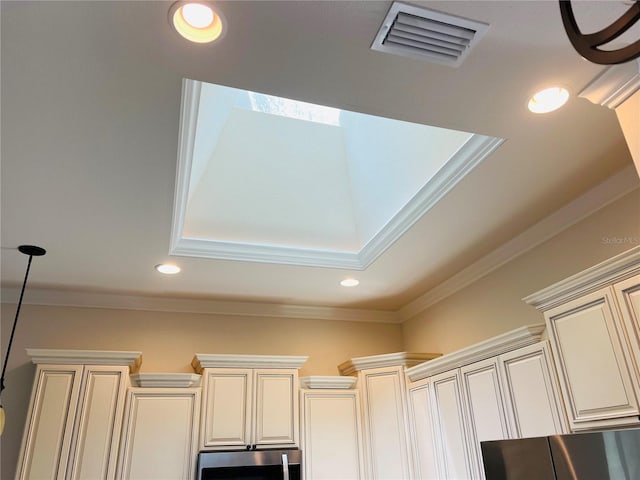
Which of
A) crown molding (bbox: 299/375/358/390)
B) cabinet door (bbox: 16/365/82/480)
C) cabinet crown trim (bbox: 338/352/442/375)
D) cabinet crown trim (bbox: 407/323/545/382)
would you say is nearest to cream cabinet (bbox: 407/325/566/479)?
cabinet crown trim (bbox: 407/323/545/382)

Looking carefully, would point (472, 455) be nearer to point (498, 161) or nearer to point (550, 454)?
point (550, 454)

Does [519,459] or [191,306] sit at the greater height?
[191,306]

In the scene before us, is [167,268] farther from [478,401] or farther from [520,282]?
[520,282]

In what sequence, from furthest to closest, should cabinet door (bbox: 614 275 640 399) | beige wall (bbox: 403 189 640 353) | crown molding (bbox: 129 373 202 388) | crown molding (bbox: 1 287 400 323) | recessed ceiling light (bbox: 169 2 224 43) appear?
crown molding (bbox: 1 287 400 323) < crown molding (bbox: 129 373 202 388) < beige wall (bbox: 403 189 640 353) < cabinet door (bbox: 614 275 640 399) < recessed ceiling light (bbox: 169 2 224 43)

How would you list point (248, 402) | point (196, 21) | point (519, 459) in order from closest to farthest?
1. point (196, 21)
2. point (519, 459)
3. point (248, 402)

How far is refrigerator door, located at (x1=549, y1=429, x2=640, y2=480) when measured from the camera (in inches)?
63.5

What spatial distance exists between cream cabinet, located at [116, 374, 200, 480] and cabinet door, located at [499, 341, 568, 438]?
1956mm

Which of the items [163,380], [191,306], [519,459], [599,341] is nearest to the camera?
[599,341]

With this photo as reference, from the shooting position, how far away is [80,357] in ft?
10.3

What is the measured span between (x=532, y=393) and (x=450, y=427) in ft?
2.47

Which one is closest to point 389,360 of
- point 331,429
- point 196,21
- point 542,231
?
point 331,429

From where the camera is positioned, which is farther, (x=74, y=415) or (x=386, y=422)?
(x=386, y=422)

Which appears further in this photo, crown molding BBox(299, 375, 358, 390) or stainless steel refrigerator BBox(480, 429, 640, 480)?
crown molding BBox(299, 375, 358, 390)

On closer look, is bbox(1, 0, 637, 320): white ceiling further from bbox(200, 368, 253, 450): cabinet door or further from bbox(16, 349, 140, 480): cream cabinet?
bbox(200, 368, 253, 450): cabinet door
